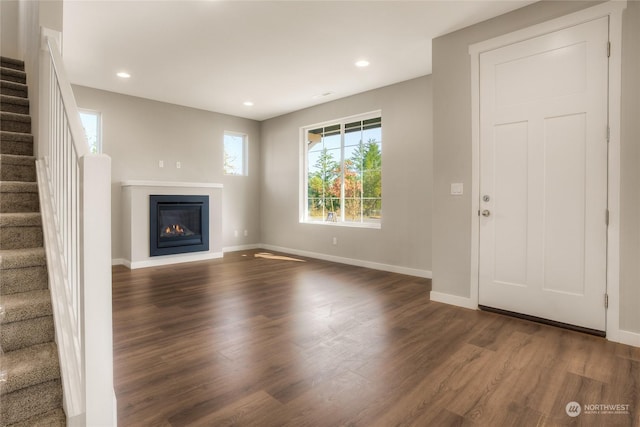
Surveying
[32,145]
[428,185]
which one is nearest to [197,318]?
[32,145]

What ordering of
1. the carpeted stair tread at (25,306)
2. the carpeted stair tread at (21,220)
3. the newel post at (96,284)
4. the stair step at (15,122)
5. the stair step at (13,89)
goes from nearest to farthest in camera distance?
the newel post at (96,284), the carpeted stair tread at (25,306), the carpeted stair tread at (21,220), the stair step at (15,122), the stair step at (13,89)

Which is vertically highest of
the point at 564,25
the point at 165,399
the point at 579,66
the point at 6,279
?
the point at 564,25

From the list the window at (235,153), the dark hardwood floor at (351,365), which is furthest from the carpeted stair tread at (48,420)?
the window at (235,153)

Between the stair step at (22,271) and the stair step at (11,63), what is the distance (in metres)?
2.45

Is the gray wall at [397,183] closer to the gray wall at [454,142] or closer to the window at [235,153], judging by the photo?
the gray wall at [454,142]

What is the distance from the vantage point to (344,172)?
222 inches

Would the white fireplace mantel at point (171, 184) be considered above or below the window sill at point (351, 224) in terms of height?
above

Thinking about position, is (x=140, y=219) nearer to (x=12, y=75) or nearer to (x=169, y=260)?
(x=169, y=260)

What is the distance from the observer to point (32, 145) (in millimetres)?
2578

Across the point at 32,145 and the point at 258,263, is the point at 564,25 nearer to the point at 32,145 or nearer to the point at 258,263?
the point at 32,145

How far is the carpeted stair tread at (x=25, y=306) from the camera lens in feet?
5.05

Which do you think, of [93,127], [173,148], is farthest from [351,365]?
[93,127]

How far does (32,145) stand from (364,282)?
342 cm

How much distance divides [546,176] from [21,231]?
3.62m
